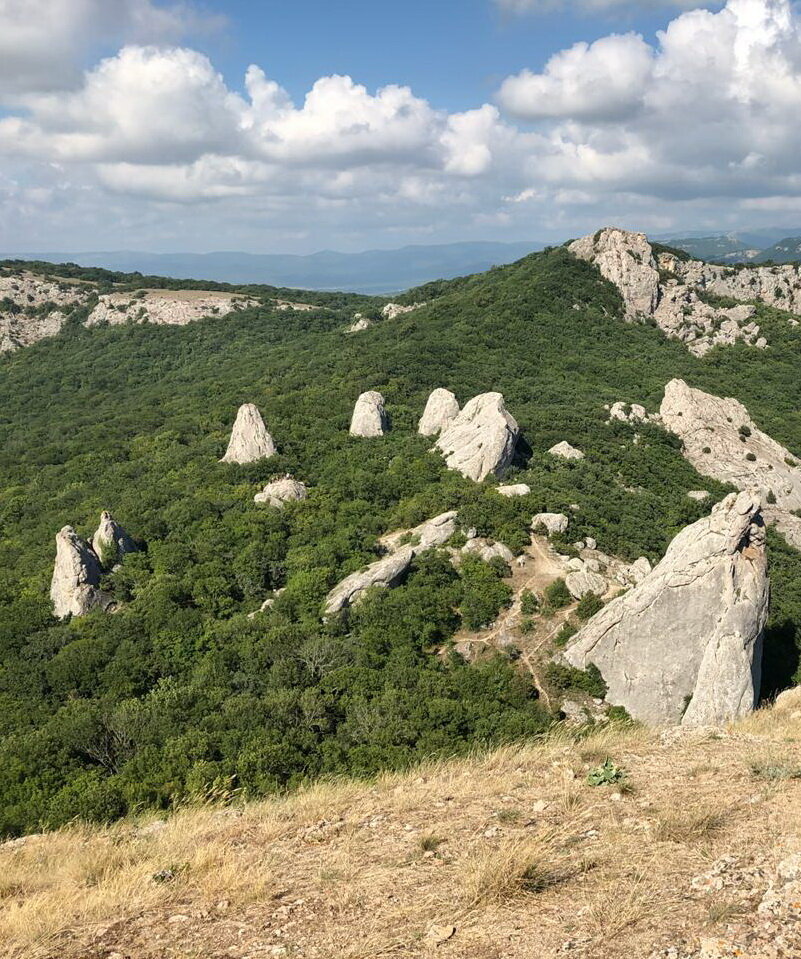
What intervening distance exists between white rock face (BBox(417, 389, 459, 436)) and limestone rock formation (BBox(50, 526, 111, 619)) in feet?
97.3

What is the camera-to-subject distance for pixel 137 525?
42219 millimetres

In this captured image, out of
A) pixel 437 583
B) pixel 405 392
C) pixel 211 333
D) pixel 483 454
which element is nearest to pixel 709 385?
pixel 405 392

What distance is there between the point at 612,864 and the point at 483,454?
121 ft

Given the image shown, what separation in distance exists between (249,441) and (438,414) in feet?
55.2

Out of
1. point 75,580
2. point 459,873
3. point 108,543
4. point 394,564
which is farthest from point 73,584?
point 459,873

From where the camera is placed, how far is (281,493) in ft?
144

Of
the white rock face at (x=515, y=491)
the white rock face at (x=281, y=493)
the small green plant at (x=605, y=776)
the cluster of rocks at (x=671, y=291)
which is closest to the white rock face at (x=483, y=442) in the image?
the white rock face at (x=515, y=491)

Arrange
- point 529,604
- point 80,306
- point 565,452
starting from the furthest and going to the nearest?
1. point 80,306
2. point 565,452
3. point 529,604

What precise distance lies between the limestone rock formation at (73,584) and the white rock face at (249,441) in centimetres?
1722

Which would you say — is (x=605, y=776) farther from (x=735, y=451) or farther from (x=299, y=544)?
(x=735, y=451)

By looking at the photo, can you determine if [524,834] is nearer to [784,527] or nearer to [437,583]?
[437,583]

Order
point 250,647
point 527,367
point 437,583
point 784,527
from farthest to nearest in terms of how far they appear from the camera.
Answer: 1. point 527,367
2. point 784,527
3. point 437,583
4. point 250,647

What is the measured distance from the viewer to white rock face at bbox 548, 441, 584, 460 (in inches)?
1945

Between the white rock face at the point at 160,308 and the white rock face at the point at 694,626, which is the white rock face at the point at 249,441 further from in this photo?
the white rock face at the point at 160,308
